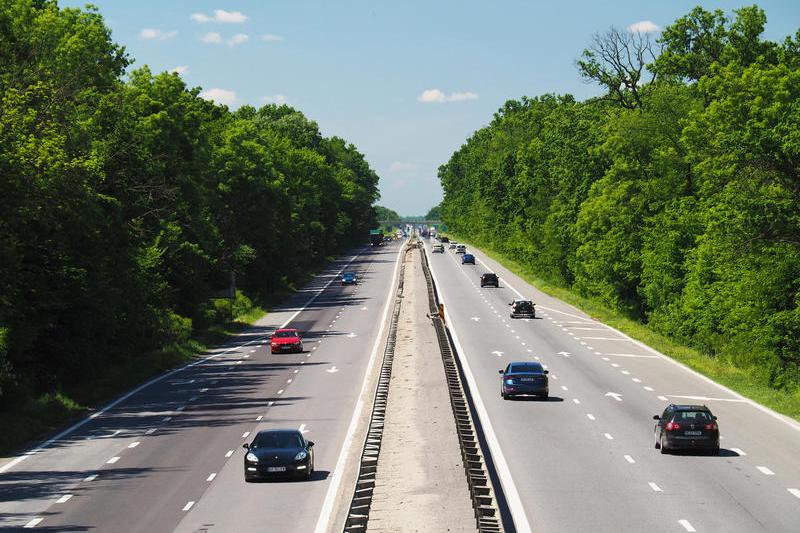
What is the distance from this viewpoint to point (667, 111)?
85688 mm

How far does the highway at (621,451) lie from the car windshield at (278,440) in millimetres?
5170

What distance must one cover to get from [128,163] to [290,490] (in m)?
36.8

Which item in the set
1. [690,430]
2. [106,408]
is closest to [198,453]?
[106,408]

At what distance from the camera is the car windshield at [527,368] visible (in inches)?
1742

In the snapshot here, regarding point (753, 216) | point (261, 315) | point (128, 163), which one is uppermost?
point (128, 163)

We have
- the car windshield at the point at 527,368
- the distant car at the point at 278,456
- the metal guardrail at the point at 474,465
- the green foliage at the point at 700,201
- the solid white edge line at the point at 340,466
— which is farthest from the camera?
the green foliage at the point at 700,201

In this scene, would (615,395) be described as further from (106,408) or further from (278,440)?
(278,440)

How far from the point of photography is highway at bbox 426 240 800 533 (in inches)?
931

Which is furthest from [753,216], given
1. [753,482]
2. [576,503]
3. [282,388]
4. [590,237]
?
[590,237]

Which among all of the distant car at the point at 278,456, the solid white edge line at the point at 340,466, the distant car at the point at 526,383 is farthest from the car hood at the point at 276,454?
the distant car at the point at 526,383

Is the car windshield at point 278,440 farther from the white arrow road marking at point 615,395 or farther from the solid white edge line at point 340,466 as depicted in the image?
the white arrow road marking at point 615,395

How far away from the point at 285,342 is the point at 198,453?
106ft

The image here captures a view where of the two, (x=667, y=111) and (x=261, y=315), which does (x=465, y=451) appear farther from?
(x=261, y=315)

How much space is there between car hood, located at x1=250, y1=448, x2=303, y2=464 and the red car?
3745 centimetres
